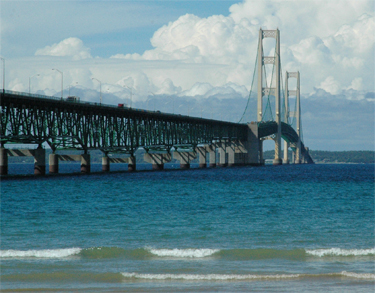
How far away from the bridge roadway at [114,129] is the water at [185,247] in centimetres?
4699

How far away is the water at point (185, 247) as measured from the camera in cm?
1741

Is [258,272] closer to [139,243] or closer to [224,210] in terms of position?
[139,243]

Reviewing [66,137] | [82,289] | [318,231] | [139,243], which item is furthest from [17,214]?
[66,137]

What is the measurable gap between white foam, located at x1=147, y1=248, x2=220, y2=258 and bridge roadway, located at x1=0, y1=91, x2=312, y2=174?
207ft

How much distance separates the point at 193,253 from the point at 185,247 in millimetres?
1699

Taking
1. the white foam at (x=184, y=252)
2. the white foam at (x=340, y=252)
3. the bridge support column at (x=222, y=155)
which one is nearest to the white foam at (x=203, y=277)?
the white foam at (x=184, y=252)

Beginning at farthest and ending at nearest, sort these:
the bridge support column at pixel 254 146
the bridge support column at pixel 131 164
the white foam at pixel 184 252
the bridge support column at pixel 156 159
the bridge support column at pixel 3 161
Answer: the bridge support column at pixel 254 146 → the bridge support column at pixel 156 159 → the bridge support column at pixel 131 164 → the bridge support column at pixel 3 161 → the white foam at pixel 184 252

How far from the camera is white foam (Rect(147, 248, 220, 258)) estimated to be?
2188 centimetres

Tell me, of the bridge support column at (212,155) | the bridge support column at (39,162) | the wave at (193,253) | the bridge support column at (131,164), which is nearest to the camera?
the wave at (193,253)

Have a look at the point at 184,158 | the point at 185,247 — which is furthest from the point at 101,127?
the point at 185,247

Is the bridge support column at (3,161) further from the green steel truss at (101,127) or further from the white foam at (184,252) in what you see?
the white foam at (184,252)

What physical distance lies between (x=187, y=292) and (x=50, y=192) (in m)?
40.0

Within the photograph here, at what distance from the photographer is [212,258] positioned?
2134 cm

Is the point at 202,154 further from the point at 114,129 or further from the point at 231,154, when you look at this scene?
the point at 114,129
